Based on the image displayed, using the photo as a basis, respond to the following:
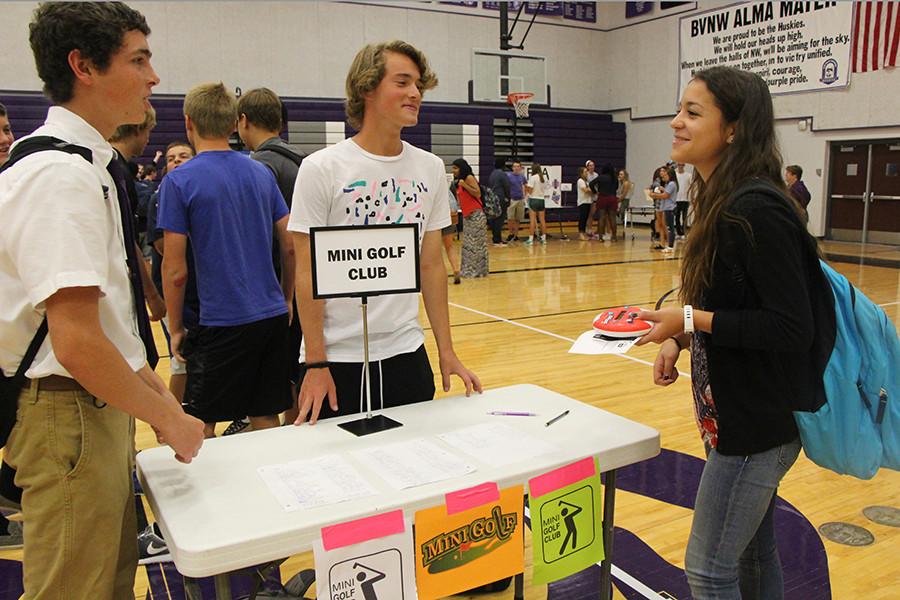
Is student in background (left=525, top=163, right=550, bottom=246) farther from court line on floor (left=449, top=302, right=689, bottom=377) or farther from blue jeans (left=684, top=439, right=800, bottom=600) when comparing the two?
blue jeans (left=684, top=439, right=800, bottom=600)

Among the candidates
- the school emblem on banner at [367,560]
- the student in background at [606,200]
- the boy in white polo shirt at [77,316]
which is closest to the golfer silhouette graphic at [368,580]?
the school emblem on banner at [367,560]

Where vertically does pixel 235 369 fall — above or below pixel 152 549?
above

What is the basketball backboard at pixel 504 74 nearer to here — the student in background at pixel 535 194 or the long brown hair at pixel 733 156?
the student in background at pixel 535 194

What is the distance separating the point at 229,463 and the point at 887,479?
2999 mm

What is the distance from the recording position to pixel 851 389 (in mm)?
1470

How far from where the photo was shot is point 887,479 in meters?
3.18

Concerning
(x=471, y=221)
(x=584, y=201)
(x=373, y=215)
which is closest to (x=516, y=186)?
(x=584, y=201)

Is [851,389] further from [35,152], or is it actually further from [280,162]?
[280,162]

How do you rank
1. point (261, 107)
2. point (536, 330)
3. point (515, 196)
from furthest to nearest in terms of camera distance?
point (515, 196)
point (536, 330)
point (261, 107)

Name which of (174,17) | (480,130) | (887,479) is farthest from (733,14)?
(887,479)

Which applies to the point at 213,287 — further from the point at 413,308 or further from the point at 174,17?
the point at 174,17

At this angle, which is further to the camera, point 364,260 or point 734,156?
point 364,260

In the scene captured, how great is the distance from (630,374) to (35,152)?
13.9 feet

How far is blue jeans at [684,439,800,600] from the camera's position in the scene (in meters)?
1.47
